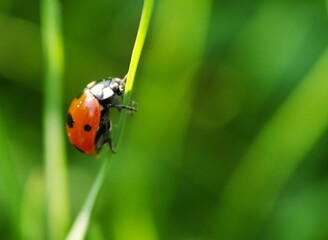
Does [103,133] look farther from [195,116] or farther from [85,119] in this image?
[195,116]

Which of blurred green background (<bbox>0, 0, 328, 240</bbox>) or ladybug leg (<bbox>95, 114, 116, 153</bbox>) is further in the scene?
blurred green background (<bbox>0, 0, 328, 240</bbox>)

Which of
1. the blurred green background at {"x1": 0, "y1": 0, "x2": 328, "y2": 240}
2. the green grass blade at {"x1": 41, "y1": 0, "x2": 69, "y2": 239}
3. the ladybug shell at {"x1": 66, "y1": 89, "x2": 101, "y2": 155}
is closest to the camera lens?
the green grass blade at {"x1": 41, "y1": 0, "x2": 69, "y2": 239}

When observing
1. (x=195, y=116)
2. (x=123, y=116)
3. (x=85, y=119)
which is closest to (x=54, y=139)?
(x=85, y=119)

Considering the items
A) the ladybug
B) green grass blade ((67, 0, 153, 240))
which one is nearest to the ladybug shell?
the ladybug

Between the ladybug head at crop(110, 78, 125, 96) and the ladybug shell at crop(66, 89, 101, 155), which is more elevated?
the ladybug head at crop(110, 78, 125, 96)

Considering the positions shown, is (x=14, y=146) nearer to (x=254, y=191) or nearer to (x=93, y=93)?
(x=93, y=93)

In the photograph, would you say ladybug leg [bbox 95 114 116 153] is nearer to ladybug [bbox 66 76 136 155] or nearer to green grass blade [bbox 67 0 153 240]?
ladybug [bbox 66 76 136 155]

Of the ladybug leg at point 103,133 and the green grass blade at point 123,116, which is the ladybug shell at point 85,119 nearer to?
the ladybug leg at point 103,133

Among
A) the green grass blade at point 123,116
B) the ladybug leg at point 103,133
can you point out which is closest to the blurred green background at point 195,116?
the ladybug leg at point 103,133
